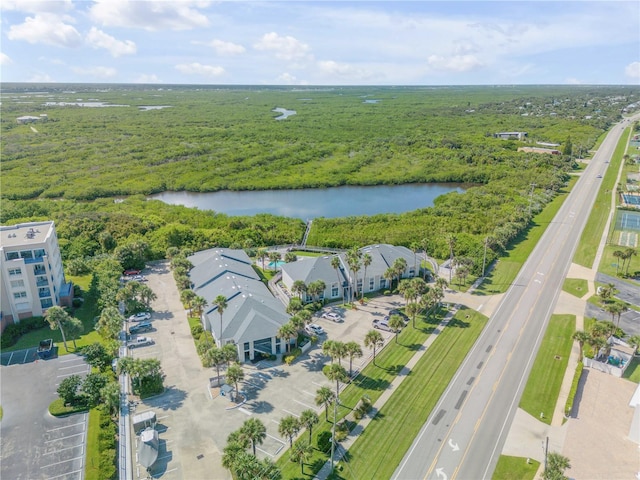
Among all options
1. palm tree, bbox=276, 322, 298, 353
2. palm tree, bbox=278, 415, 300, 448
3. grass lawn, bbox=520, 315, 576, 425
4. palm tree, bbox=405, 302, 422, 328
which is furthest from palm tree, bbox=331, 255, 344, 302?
palm tree, bbox=278, 415, 300, 448

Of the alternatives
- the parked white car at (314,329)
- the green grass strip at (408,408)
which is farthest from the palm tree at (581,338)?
→ the parked white car at (314,329)

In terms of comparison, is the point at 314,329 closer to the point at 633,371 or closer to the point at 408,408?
the point at 408,408

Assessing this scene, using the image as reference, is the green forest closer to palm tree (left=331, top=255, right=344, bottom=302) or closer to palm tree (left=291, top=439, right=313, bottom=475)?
palm tree (left=331, top=255, right=344, bottom=302)

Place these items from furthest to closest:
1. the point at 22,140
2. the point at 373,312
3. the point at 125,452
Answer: the point at 22,140, the point at 373,312, the point at 125,452

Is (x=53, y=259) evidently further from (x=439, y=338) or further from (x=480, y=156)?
(x=480, y=156)

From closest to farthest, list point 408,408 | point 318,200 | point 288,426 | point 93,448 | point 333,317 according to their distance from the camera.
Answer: point 288,426, point 93,448, point 408,408, point 333,317, point 318,200

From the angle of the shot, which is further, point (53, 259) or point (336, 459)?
point (53, 259)

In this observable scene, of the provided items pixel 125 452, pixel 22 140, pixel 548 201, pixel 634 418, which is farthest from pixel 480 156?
pixel 22 140

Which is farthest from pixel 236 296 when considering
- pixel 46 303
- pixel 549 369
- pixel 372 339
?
pixel 549 369
